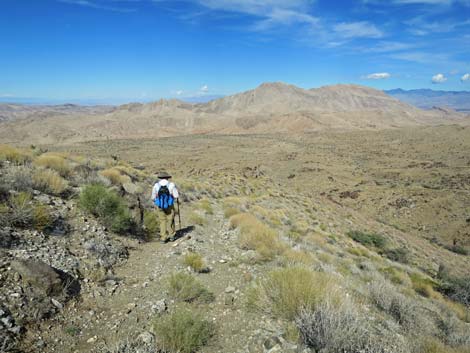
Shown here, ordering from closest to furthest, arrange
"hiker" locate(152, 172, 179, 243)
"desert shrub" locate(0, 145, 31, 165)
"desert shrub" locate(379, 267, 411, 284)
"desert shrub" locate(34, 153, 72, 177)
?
"hiker" locate(152, 172, 179, 243)
"desert shrub" locate(379, 267, 411, 284)
"desert shrub" locate(34, 153, 72, 177)
"desert shrub" locate(0, 145, 31, 165)

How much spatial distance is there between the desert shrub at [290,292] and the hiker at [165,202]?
366 cm

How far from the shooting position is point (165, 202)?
7621mm

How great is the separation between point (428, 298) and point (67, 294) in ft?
29.7

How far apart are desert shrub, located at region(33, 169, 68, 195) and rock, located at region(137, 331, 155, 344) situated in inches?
219

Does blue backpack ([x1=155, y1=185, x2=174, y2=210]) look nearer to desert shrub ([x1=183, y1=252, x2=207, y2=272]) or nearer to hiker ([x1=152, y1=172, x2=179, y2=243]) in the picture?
hiker ([x1=152, y1=172, x2=179, y2=243])

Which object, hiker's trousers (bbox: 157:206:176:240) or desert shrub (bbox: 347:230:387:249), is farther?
desert shrub (bbox: 347:230:387:249)

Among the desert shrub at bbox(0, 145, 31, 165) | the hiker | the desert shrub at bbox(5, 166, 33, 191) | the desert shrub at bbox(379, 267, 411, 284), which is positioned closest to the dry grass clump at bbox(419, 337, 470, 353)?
the desert shrub at bbox(379, 267, 411, 284)

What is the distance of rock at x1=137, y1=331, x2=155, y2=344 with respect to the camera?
3.57 metres

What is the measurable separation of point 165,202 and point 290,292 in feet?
14.4

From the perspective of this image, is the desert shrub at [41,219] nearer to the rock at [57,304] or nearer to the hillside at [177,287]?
the hillside at [177,287]

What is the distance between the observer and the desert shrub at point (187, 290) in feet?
A: 15.7

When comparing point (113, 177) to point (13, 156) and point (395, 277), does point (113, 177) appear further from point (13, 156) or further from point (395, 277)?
point (395, 277)

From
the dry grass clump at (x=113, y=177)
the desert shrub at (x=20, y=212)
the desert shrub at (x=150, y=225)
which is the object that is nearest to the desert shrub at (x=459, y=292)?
the desert shrub at (x=150, y=225)

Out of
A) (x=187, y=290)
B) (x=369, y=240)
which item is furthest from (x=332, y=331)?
(x=369, y=240)
